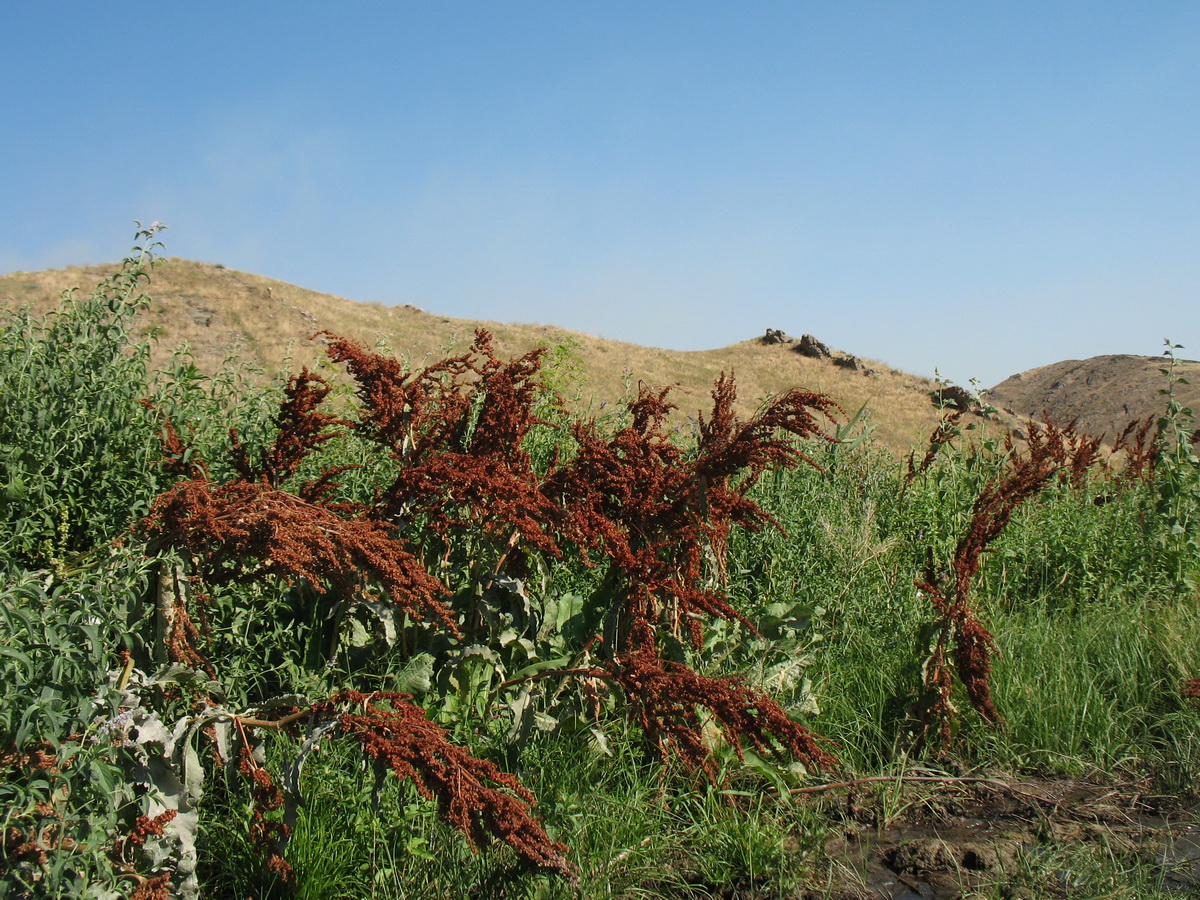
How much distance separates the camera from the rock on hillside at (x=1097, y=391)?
2119 centimetres

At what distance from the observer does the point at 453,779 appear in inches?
91.7

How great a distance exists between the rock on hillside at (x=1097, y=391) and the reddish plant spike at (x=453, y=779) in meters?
18.1

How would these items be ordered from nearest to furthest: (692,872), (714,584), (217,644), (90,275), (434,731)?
(434,731)
(692,872)
(217,644)
(714,584)
(90,275)

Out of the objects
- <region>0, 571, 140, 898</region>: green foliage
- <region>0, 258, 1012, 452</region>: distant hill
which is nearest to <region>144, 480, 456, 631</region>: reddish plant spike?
<region>0, 571, 140, 898</region>: green foliage

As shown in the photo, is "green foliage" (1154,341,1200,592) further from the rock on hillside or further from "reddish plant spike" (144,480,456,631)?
the rock on hillside

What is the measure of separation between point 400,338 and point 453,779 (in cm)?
4011

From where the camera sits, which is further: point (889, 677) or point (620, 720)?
point (889, 677)

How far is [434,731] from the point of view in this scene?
2.40 metres

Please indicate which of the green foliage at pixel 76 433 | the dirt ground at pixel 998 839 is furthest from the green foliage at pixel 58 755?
the dirt ground at pixel 998 839

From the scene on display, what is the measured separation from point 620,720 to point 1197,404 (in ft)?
60.6

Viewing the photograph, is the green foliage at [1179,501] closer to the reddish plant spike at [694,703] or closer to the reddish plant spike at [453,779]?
the reddish plant spike at [694,703]

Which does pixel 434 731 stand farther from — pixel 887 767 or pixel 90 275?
pixel 90 275

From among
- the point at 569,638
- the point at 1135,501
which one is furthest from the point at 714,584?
the point at 1135,501

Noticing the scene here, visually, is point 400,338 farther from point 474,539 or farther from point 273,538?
point 273,538
